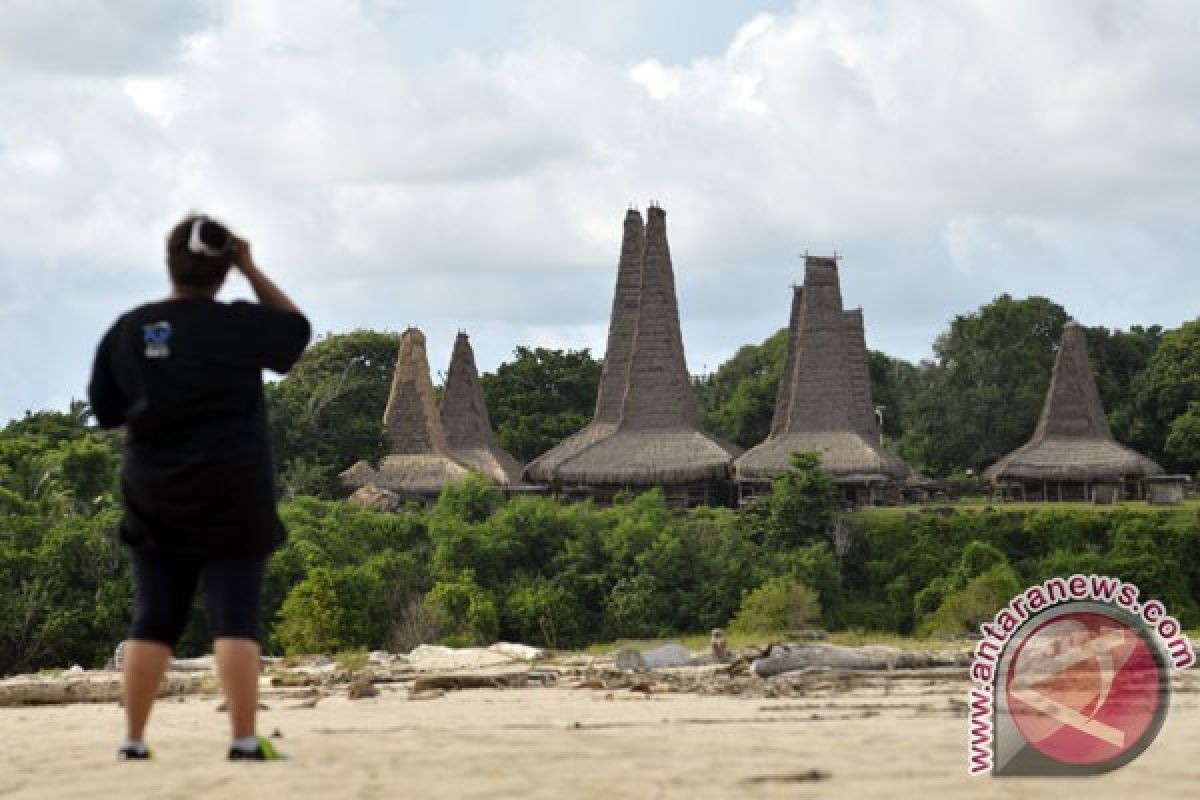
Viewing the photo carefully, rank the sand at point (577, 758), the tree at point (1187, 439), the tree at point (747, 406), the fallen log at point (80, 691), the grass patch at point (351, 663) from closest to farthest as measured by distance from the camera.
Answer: the sand at point (577, 758), the fallen log at point (80, 691), the grass patch at point (351, 663), the tree at point (1187, 439), the tree at point (747, 406)

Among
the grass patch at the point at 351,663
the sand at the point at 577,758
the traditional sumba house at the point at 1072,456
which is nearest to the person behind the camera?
the sand at the point at 577,758

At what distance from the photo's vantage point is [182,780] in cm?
668

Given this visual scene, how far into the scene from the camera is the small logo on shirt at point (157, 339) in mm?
6922

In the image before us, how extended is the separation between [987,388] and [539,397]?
1133cm

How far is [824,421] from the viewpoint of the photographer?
42781 millimetres

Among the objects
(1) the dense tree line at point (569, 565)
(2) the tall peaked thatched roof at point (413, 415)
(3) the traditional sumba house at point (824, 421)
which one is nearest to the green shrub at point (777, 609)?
(1) the dense tree line at point (569, 565)

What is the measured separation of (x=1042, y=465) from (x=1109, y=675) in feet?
108

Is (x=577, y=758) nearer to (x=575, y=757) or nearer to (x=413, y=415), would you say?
(x=575, y=757)

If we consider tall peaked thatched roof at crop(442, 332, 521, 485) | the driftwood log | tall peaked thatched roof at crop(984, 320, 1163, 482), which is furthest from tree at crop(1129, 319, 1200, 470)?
the driftwood log

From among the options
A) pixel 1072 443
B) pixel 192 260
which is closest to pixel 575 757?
pixel 192 260

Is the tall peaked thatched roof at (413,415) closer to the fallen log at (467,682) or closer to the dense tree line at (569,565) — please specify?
the dense tree line at (569,565)

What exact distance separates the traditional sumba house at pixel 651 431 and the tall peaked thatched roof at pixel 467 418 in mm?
2930

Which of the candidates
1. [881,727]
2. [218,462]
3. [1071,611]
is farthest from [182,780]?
[1071,611]

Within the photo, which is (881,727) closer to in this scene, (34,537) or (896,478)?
(34,537)
